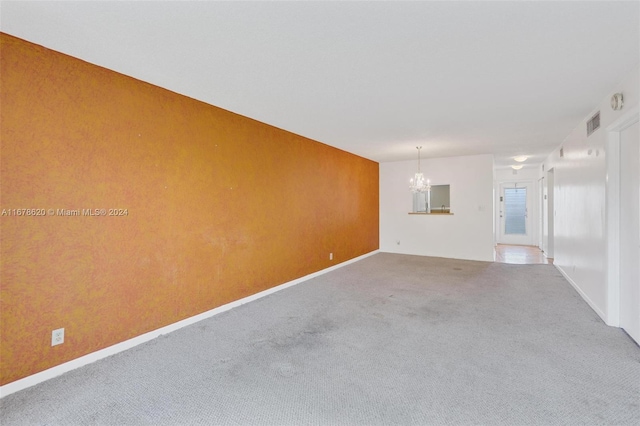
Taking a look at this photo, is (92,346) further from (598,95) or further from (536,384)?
(598,95)

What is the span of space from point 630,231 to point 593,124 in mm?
1500

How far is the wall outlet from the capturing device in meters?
2.22

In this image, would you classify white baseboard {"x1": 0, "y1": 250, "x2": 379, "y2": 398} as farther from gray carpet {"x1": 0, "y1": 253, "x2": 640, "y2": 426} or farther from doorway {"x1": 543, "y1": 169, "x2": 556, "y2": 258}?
doorway {"x1": 543, "y1": 169, "x2": 556, "y2": 258}

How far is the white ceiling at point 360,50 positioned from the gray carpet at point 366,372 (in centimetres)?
243

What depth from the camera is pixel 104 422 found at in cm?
176

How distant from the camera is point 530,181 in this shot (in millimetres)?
9078

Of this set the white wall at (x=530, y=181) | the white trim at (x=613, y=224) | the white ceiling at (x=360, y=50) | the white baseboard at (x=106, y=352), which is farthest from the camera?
the white wall at (x=530, y=181)

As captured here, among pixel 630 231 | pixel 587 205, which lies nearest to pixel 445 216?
pixel 587 205

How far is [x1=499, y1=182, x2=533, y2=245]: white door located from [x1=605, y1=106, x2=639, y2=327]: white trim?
6904mm

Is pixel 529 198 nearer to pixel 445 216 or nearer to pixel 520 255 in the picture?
pixel 520 255

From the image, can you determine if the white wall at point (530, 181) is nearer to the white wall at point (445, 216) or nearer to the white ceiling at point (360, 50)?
the white wall at point (445, 216)

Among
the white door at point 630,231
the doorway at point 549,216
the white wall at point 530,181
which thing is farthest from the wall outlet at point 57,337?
the white wall at point 530,181

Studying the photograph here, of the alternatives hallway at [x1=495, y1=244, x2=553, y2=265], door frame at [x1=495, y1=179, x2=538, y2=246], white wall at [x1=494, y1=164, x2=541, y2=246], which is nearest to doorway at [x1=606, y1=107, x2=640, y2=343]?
hallway at [x1=495, y1=244, x2=553, y2=265]

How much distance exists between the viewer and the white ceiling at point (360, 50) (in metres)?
1.79
